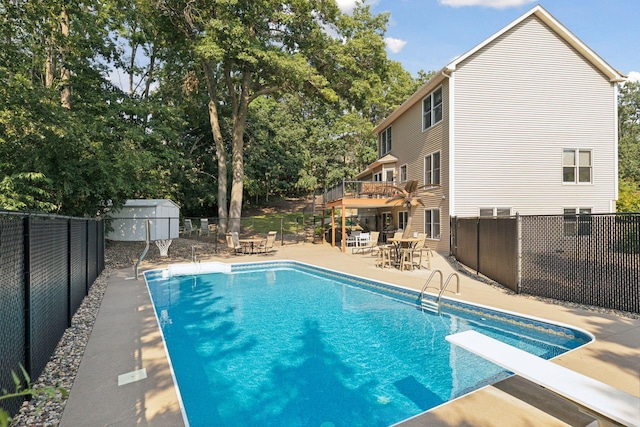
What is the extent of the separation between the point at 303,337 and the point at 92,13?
1660 cm

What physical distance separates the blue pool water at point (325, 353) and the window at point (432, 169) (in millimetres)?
7902

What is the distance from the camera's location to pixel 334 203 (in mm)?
18328

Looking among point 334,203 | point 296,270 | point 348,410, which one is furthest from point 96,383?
point 334,203

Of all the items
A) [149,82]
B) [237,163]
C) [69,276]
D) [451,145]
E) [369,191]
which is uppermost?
[149,82]

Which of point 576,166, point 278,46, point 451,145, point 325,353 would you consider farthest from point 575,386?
point 278,46

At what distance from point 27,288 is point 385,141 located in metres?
20.6

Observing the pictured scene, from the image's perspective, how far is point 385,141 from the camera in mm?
22172

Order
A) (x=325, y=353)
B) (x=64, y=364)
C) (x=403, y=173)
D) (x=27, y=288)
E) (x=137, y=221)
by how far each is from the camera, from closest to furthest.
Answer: (x=27, y=288) < (x=64, y=364) < (x=325, y=353) < (x=137, y=221) < (x=403, y=173)

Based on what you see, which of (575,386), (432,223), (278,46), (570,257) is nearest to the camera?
(575,386)

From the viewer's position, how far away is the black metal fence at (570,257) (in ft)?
21.0

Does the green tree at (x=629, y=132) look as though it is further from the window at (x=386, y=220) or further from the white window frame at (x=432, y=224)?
the white window frame at (x=432, y=224)

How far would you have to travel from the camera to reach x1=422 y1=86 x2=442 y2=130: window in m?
15.3

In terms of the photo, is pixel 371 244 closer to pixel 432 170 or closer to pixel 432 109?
pixel 432 170

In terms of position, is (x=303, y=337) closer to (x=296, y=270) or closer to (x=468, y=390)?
(x=468, y=390)
